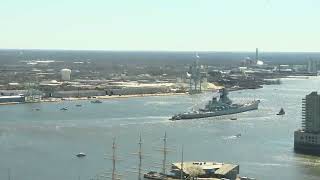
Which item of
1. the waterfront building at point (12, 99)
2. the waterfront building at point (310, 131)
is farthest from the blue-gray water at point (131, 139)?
the waterfront building at point (12, 99)

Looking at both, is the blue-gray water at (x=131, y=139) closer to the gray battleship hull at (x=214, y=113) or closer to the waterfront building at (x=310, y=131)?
the waterfront building at (x=310, y=131)

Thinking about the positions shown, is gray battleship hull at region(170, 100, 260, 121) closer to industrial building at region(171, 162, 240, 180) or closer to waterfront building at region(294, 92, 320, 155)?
waterfront building at region(294, 92, 320, 155)

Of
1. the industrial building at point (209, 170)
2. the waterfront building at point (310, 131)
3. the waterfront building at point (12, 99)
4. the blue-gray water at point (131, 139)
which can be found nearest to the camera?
the industrial building at point (209, 170)

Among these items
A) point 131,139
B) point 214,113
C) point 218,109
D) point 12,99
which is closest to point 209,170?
point 131,139

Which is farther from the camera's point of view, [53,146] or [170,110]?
[170,110]

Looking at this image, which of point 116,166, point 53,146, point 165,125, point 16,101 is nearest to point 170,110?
point 165,125

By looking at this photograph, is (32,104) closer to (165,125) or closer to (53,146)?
(165,125)
